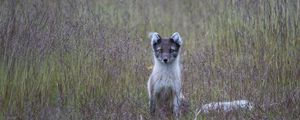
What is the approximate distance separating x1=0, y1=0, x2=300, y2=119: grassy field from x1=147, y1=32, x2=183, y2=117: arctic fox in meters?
0.22

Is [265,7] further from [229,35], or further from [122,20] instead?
[122,20]

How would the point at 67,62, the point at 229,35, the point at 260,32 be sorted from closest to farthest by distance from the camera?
the point at 67,62
the point at 260,32
the point at 229,35

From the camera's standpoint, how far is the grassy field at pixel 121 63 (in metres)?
6.84

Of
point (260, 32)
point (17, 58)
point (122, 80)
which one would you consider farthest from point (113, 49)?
point (260, 32)

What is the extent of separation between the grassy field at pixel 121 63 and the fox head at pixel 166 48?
1.85ft

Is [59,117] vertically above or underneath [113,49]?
underneath

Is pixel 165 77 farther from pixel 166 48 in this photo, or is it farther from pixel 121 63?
pixel 121 63

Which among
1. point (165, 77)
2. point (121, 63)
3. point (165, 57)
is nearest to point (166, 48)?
point (165, 57)

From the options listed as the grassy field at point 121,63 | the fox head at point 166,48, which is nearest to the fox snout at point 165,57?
the fox head at point 166,48

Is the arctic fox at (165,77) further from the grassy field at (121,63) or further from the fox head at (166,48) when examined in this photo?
the grassy field at (121,63)

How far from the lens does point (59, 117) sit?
6.60m

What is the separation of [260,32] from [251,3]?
2.24 ft

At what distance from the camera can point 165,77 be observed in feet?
24.8

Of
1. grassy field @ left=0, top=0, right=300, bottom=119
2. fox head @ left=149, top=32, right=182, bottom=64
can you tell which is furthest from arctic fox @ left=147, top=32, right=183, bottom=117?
grassy field @ left=0, top=0, right=300, bottom=119
